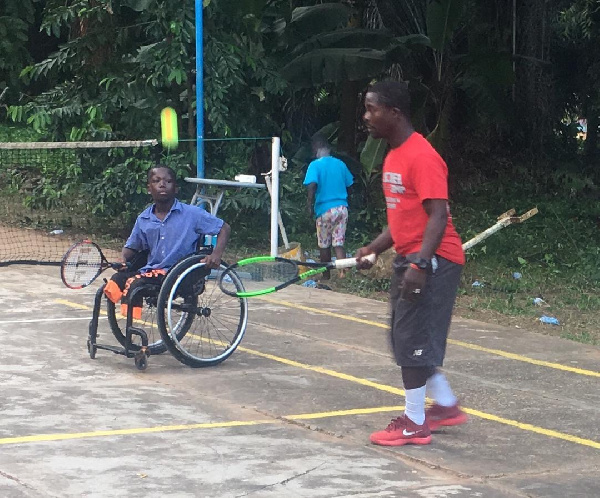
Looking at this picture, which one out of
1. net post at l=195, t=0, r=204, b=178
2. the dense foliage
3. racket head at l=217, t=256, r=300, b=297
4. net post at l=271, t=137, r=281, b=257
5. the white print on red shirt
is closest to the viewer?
the white print on red shirt

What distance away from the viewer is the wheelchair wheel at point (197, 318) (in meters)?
7.60

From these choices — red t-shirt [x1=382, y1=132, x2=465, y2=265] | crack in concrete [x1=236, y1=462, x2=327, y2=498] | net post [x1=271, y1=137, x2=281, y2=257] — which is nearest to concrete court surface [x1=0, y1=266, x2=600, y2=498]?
crack in concrete [x1=236, y1=462, x2=327, y2=498]

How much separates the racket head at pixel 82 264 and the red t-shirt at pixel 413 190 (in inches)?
112

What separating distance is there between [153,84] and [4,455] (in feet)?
29.5

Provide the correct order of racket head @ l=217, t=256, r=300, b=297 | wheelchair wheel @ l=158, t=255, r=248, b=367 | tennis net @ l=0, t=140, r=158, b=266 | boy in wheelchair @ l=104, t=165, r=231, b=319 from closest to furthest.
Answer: racket head @ l=217, t=256, r=300, b=297, wheelchair wheel @ l=158, t=255, r=248, b=367, boy in wheelchair @ l=104, t=165, r=231, b=319, tennis net @ l=0, t=140, r=158, b=266

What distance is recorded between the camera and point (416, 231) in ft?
19.6

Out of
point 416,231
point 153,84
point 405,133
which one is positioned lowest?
point 416,231

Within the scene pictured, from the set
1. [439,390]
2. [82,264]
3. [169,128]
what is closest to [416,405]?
[439,390]

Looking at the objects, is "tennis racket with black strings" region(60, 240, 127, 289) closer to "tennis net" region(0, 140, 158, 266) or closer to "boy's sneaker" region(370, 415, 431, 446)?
"boy's sneaker" region(370, 415, 431, 446)

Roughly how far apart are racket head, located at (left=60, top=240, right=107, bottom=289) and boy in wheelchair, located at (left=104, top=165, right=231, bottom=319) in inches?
9.7

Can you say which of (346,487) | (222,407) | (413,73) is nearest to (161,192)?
(222,407)

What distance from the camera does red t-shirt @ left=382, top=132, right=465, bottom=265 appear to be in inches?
227

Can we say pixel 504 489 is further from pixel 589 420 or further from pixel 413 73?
pixel 413 73

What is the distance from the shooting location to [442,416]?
6301 millimetres
